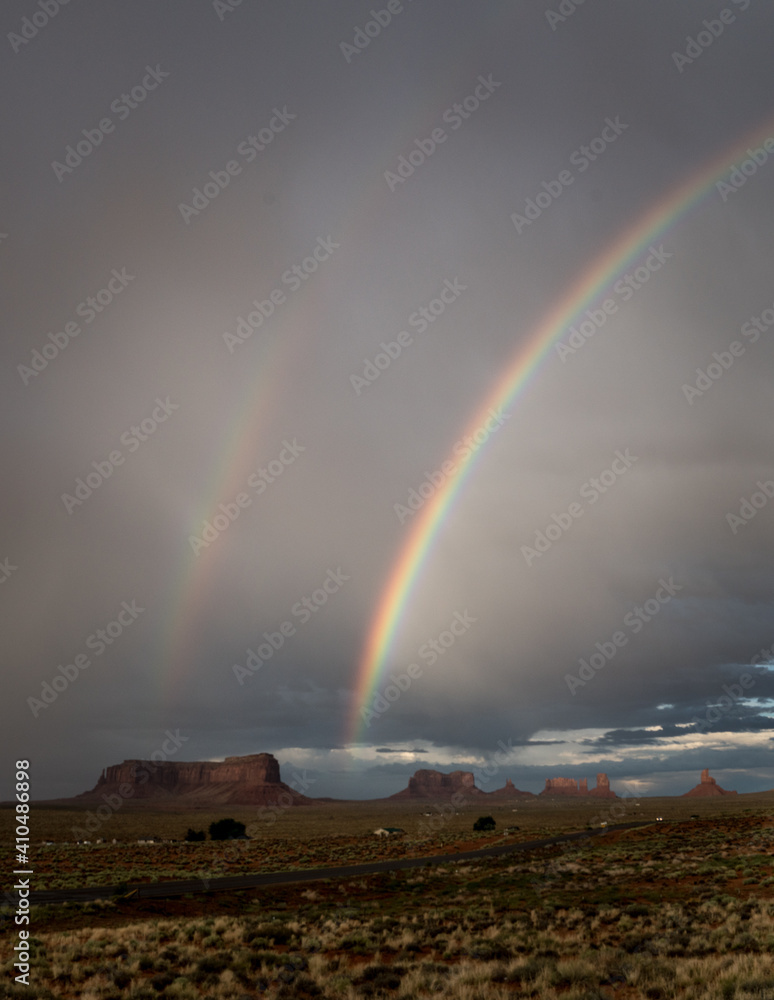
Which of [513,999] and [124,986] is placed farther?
[124,986]

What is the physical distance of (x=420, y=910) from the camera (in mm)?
27953

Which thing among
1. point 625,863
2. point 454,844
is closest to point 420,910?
point 625,863

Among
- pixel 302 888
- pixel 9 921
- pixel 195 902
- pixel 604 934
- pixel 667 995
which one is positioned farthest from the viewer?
pixel 302 888

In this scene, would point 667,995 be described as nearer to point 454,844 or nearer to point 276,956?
point 276,956

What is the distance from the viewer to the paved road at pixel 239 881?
33250mm

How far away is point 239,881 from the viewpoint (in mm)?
39500

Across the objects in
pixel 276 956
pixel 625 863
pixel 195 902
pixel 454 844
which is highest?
pixel 276 956

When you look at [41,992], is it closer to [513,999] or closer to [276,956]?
[276,956]

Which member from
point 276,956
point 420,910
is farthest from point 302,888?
point 276,956

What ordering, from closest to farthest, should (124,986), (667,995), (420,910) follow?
(667,995) → (124,986) → (420,910)

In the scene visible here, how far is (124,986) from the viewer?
16.7 metres

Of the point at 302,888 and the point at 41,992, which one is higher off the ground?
the point at 41,992

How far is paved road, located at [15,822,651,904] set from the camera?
33250mm

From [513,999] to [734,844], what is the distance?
146 feet
